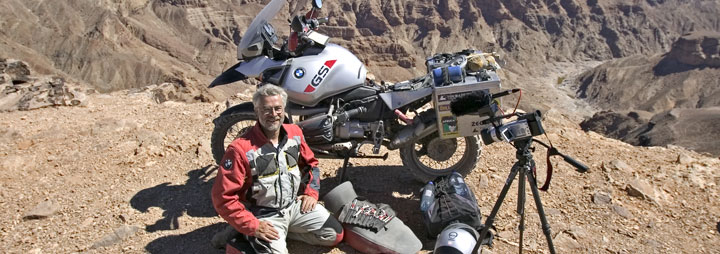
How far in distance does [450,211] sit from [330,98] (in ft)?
5.39

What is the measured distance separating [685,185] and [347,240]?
383 centimetres

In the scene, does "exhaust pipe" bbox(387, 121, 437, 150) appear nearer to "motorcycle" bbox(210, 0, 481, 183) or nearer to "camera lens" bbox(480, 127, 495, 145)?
"motorcycle" bbox(210, 0, 481, 183)

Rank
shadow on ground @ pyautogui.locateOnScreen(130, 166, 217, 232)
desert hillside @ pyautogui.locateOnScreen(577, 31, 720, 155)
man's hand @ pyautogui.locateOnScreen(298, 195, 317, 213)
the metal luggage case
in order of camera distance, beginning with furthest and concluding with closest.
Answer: desert hillside @ pyautogui.locateOnScreen(577, 31, 720, 155)
the metal luggage case
shadow on ground @ pyautogui.locateOnScreen(130, 166, 217, 232)
man's hand @ pyautogui.locateOnScreen(298, 195, 317, 213)

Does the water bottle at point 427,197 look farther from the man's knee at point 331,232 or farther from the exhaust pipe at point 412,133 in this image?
the man's knee at point 331,232

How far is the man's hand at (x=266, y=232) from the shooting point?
10.7 ft

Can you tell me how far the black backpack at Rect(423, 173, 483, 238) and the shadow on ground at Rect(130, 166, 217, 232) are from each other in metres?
2.04

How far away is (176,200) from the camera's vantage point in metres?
4.64

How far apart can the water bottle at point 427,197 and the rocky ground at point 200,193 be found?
30 cm

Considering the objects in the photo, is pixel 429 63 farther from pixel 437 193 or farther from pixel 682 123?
pixel 682 123

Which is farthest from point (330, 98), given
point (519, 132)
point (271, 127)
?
point (519, 132)

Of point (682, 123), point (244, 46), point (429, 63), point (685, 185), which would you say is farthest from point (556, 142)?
point (682, 123)

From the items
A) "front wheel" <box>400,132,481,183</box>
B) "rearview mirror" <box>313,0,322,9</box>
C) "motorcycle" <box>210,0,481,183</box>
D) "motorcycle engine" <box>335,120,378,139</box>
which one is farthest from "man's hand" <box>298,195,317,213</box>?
"rearview mirror" <box>313,0,322,9</box>

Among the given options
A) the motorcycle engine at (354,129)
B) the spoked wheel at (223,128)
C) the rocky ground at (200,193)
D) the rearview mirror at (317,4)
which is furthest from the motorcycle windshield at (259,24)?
the rocky ground at (200,193)

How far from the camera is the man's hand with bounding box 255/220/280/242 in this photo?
10.7 ft
